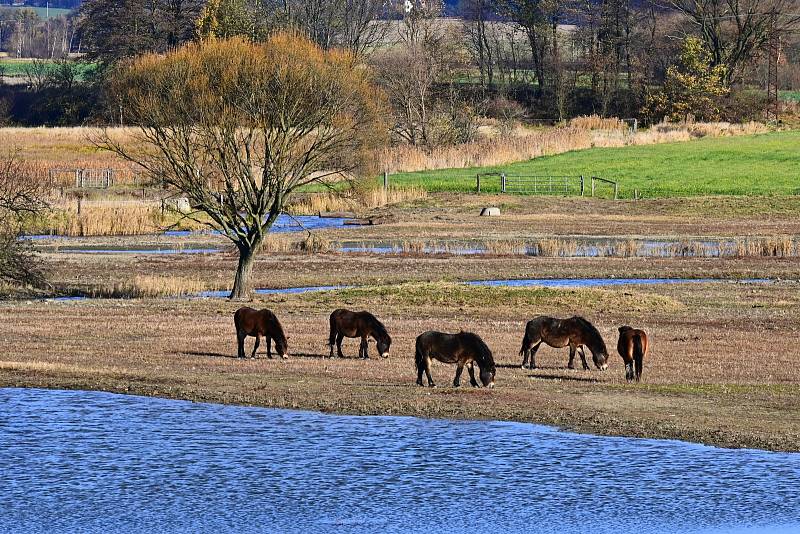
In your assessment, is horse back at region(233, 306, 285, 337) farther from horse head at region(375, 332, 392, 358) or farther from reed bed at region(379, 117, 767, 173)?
reed bed at region(379, 117, 767, 173)

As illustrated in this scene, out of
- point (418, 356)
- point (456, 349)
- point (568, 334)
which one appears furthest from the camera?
point (568, 334)

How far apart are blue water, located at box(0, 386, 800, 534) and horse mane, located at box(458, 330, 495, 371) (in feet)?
4.13

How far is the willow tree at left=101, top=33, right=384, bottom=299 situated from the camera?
35344 millimetres

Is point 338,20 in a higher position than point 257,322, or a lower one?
higher

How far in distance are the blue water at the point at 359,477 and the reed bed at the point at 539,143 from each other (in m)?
63.9

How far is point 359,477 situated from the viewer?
16906 millimetres

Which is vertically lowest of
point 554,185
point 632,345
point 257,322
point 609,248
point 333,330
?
point 632,345

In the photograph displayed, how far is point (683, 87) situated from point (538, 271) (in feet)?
224

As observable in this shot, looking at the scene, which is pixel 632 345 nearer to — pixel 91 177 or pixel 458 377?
pixel 458 377

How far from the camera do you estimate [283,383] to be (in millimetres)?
22250

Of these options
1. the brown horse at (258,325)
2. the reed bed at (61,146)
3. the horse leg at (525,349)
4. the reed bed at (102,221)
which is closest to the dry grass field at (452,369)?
the horse leg at (525,349)

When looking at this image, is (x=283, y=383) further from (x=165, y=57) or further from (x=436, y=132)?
(x=436, y=132)

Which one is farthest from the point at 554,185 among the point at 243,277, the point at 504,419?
the point at 504,419

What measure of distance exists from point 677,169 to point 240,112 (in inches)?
2101
